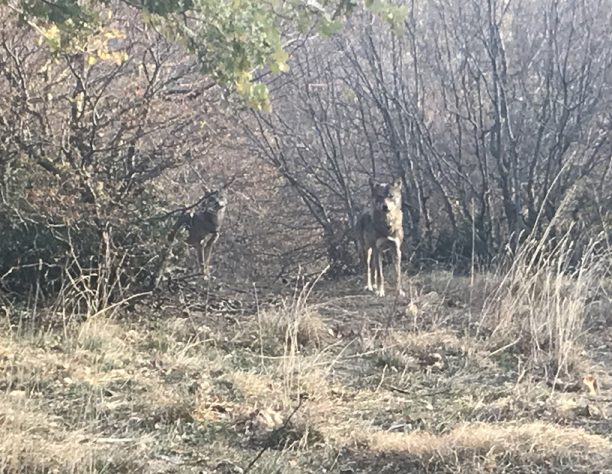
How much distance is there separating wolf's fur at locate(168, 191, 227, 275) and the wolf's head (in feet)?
6.45

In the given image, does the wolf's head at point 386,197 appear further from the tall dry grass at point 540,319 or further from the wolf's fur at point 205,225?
the tall dry grass at point 540,319

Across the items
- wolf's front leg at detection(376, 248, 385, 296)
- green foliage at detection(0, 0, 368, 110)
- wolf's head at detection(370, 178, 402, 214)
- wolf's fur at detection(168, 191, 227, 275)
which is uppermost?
green foliage at detection(0, 0, 368, 110)

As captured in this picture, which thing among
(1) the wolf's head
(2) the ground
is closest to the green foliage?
(2) the ground

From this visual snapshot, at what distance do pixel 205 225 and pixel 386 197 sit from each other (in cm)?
237

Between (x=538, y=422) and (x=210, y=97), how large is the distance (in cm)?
556

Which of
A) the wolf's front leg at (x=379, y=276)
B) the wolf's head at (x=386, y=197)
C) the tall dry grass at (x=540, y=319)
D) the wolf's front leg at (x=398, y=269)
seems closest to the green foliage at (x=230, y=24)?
the tall dry grass at (x=540, y=319)

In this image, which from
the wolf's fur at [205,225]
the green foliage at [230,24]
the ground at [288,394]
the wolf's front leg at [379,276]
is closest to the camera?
the ground at [288,394]

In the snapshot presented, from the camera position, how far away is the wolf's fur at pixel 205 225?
36.8ft

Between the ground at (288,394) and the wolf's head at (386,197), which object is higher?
the wolf's head at (386,197)

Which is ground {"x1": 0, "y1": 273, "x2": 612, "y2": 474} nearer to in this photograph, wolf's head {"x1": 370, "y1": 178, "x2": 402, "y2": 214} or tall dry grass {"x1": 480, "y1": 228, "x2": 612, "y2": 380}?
tall dry grass {"x1": 480, "y1": 228, "x2": 612, "y2": 380}

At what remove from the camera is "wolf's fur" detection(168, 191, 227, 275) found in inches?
442

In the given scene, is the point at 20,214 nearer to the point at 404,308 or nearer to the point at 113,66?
the point at 113,66

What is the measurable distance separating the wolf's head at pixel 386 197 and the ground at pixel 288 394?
219 centimetres

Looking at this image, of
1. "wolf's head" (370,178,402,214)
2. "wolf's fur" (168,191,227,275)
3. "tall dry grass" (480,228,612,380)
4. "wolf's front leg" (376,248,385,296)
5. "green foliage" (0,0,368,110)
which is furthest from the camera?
"wolf's fur" (168,191,227,275)
